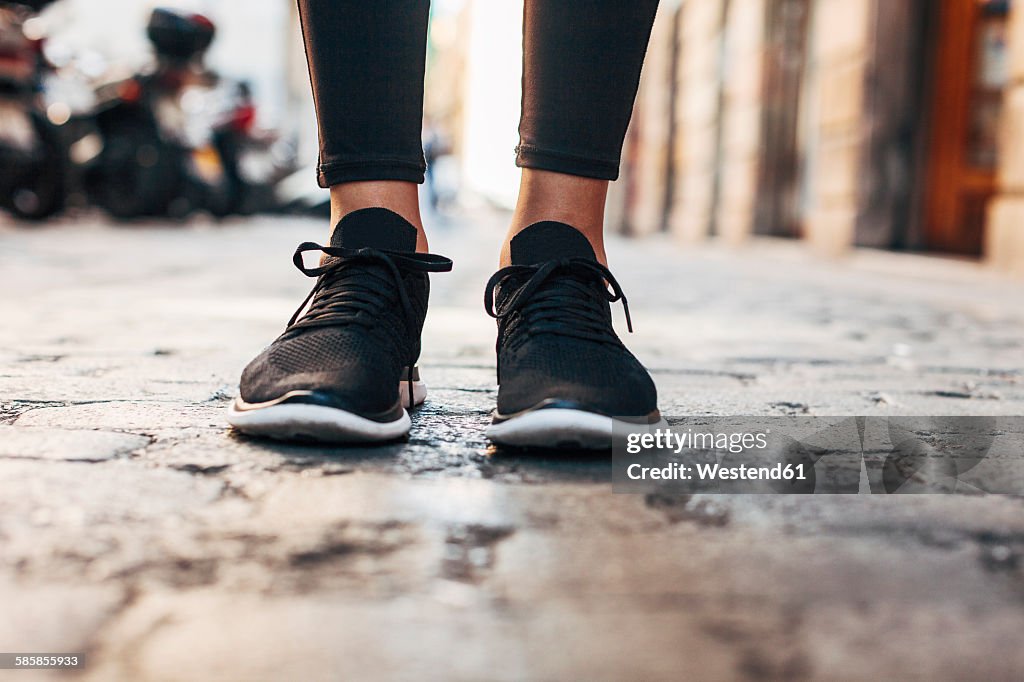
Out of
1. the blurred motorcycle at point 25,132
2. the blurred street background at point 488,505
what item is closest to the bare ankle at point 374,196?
the blurred street background at point 488,505

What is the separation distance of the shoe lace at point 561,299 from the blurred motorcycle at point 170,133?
7.63 metres

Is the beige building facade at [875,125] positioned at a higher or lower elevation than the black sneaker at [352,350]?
higher

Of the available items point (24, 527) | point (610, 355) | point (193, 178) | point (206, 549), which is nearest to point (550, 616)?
point (206, 549)

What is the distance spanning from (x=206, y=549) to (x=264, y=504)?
0.43 feet

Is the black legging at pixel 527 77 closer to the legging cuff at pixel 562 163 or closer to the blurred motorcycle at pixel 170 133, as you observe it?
the legging cuff at pixel 562 163

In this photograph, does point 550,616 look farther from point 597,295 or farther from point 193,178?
point 193,178

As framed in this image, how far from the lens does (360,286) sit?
1.39 meters

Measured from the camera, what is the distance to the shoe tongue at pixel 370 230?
4.68ft

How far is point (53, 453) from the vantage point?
3.89 ft

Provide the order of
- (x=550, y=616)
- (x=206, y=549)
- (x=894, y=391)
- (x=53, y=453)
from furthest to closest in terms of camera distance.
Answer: (x=894, y=391), (x=53, y=453), (x=206, y=549), (x=550, y=616)

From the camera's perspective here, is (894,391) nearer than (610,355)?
No

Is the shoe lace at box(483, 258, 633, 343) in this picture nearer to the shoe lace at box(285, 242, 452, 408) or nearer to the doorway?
the shoe lace at box(285, 242, 452, 408)

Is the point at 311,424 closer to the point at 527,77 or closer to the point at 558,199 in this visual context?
the point at 558,199

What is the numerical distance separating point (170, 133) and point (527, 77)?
7.80 metres
